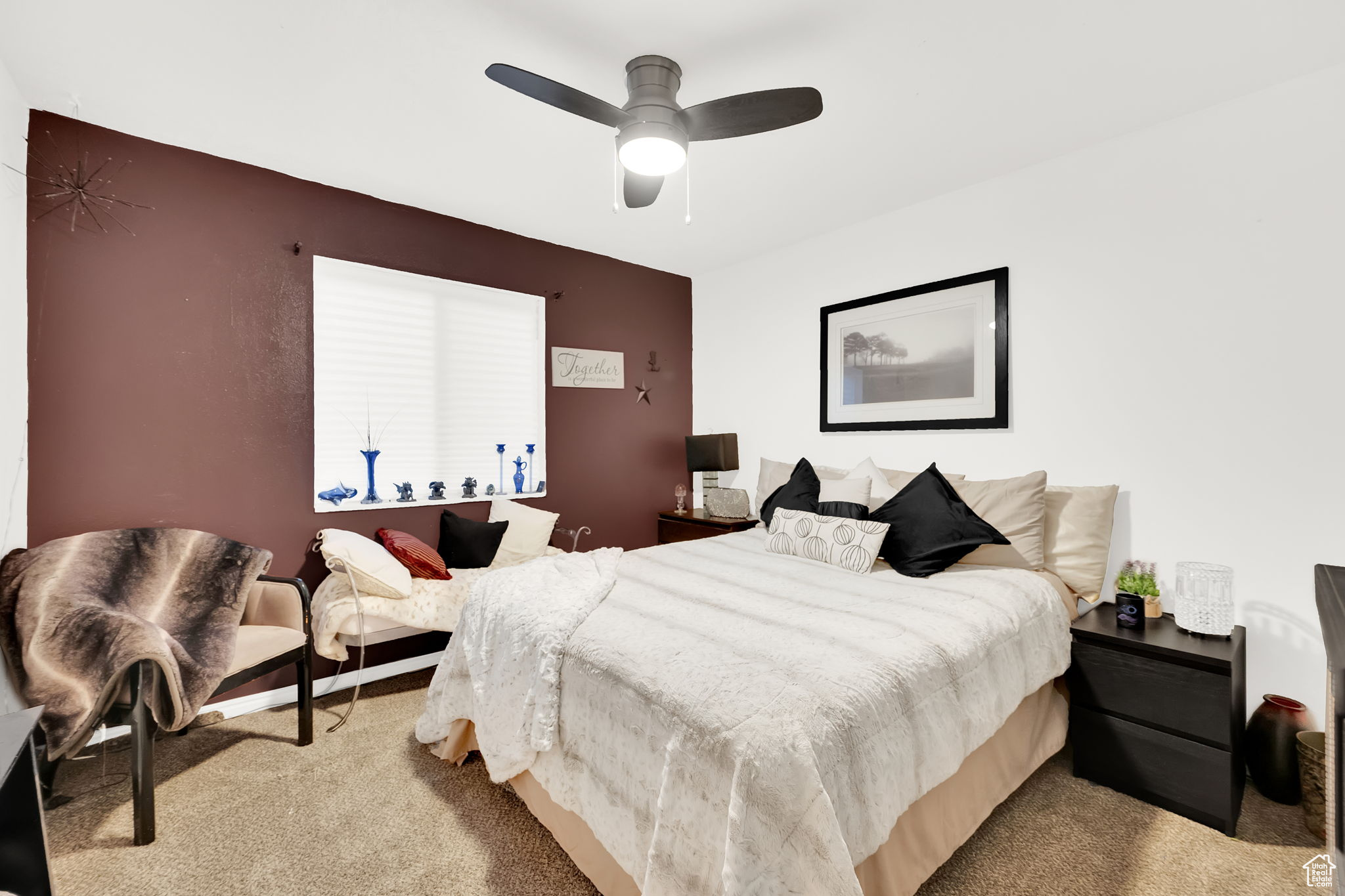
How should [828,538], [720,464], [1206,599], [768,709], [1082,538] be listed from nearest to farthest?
[768,709] < [1206,599] < [1082,538] < [828,538] < [720,464]

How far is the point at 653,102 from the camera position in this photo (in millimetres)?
1964

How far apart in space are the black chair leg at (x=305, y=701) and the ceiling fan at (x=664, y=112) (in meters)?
2.43

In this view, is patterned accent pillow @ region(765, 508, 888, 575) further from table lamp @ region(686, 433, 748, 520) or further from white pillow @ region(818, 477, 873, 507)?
table lamp @ region(686, 433, 748, 520)

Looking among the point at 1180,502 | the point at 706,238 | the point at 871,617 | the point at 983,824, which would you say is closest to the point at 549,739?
the point at 871,617

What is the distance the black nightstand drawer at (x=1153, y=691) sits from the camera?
1923mm

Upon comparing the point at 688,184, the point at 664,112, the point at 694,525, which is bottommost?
the point at 694,525

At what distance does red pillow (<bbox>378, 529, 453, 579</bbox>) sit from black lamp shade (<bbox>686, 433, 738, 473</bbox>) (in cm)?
189

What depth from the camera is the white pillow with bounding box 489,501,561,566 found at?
3.47 m

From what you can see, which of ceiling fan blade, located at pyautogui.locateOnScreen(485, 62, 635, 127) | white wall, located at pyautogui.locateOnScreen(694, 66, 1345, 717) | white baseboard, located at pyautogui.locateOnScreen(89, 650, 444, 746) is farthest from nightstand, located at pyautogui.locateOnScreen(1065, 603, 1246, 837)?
white baseboard, located at pyautogui.locateOnScreen(89, 650, 444, 746)

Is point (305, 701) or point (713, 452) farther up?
point (713, 452)

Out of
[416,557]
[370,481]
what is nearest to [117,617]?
[416,557]

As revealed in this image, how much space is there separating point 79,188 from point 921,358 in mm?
4092

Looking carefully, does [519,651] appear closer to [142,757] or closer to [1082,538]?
[142,757]

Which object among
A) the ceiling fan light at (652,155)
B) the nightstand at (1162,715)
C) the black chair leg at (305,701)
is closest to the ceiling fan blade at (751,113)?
the ceiling fan light at (652,155)
